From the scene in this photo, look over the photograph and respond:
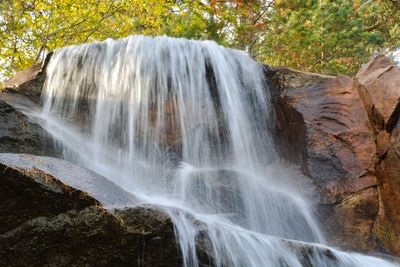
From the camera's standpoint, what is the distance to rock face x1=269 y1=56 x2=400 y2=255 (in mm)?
6121

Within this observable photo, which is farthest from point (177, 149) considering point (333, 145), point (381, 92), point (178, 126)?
point (381, 92)

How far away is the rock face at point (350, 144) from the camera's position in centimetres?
612

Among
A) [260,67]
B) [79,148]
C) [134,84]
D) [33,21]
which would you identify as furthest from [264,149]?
[33,21]

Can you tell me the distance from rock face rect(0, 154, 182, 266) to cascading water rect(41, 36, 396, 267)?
173 centimetres

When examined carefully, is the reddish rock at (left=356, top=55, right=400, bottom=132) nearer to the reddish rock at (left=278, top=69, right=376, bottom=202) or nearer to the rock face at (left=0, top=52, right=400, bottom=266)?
the rock face at (left=0, top=52, right=400, bottom=266)

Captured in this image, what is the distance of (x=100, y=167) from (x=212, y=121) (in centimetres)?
223

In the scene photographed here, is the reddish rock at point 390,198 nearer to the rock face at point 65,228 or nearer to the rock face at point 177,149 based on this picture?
the rock face at point 177,149

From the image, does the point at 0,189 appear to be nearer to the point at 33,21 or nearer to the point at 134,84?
the point at 134,84

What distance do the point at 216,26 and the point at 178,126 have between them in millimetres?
9084

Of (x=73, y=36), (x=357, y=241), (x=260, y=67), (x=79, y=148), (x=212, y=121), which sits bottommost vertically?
(x=357, y=241)

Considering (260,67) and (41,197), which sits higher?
(260,67)

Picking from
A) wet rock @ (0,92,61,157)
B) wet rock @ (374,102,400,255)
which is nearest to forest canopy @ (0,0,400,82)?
wet rock @ (0,92,61,157)

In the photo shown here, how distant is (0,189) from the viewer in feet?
10.4

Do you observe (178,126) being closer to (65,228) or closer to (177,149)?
(177,149)
